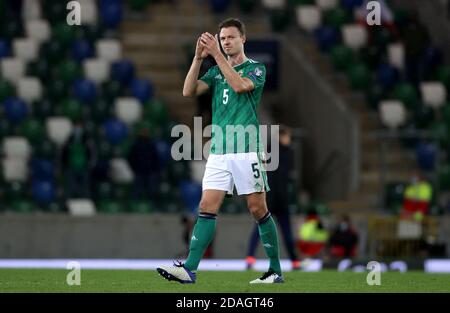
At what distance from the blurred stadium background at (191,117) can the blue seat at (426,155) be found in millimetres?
30

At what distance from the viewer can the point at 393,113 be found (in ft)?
93.6

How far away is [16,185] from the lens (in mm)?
25422

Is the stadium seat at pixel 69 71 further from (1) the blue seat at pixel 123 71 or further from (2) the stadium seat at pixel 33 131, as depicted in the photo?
(2) the stadium seat at pixel 33 131

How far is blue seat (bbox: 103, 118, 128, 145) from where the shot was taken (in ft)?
87.3

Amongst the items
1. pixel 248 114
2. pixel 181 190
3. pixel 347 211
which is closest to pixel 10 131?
pixel 181 190

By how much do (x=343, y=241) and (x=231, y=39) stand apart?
1177 centimetres

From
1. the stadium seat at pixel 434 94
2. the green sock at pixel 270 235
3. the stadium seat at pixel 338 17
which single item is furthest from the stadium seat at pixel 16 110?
the green sock at pixel 270 235

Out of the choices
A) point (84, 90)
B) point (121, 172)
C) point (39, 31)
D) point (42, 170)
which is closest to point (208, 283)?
point (42, 170)

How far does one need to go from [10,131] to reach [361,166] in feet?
23.5

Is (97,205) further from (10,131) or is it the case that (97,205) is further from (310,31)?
(310,31)

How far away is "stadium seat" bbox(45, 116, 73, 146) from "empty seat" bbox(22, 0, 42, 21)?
3.40 metres

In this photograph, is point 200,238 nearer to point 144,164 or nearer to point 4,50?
point 144,164

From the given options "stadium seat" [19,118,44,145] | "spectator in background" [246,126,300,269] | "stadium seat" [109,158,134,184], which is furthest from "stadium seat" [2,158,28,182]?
"spectator in background" [246,126,300,269]
